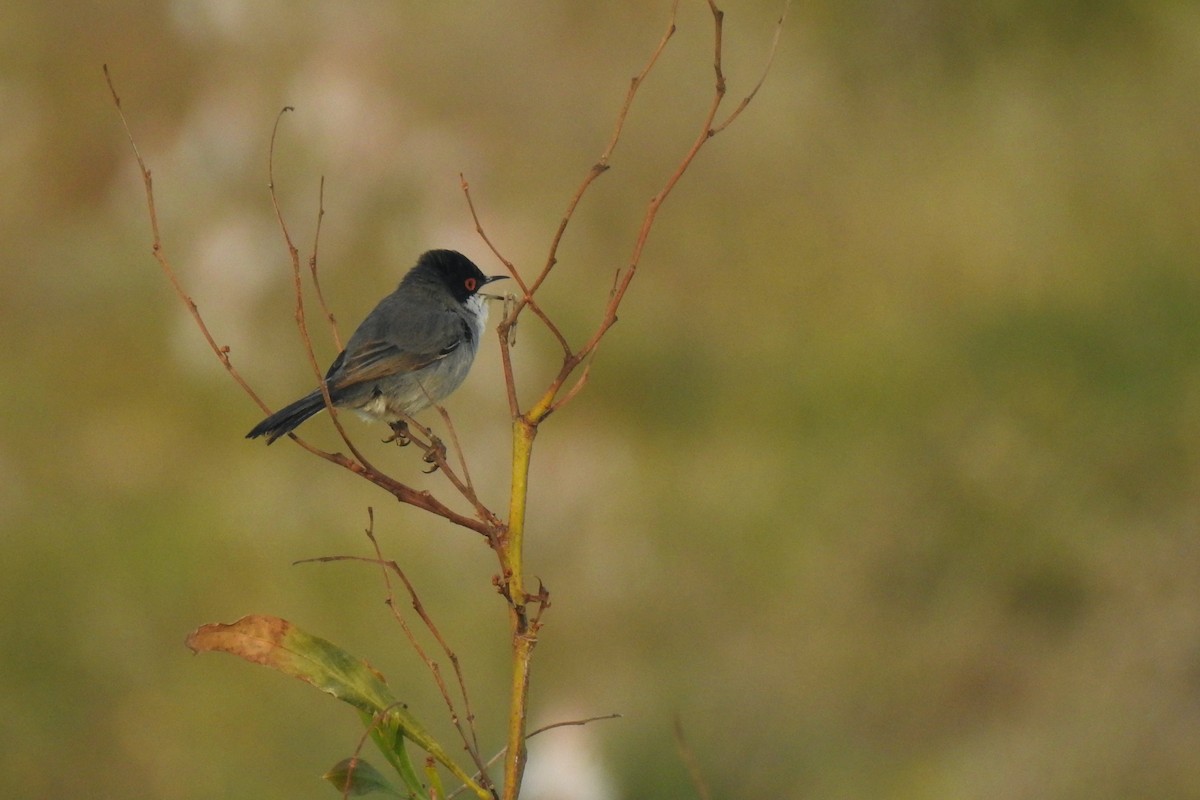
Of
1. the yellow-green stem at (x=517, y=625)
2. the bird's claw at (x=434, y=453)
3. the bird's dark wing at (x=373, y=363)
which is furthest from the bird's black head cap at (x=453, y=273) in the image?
the yellow-green stem at (x=517, y=625)

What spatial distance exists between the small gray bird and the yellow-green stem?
2.61 meters

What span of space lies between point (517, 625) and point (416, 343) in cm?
320

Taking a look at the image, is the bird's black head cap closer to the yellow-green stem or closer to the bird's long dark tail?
the bird's long dark tail

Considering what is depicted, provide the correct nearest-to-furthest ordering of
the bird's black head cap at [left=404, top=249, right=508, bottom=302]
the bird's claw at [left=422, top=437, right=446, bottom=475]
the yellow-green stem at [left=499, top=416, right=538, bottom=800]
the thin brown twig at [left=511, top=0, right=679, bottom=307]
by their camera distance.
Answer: the yellow-green stem at [left=499, top=416, right=538, bottom=800], the thin brown twig at [left=511, top=0, right=679, bottom=307], the bird's claw at [left=422, top=437, right=446, bottom=475], the bird's black head cap at [left=404, top=249, right=508, bottom=302]

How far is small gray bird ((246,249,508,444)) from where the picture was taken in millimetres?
4324

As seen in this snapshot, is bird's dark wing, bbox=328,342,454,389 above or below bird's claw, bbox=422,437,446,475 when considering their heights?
above

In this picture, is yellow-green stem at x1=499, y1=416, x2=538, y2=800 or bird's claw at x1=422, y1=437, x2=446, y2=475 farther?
bird's claw at x1=422, y1=437, x2=446, y2=475

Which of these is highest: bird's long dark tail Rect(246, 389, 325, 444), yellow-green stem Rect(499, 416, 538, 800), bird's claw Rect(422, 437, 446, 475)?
bird's long dark tail Rect(246, 389, 325, 444)

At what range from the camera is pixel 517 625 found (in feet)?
4.53

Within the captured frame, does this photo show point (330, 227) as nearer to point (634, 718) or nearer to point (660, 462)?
point (660, 462)

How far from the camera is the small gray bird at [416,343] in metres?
4.32

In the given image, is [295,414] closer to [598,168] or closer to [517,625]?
[598,168]

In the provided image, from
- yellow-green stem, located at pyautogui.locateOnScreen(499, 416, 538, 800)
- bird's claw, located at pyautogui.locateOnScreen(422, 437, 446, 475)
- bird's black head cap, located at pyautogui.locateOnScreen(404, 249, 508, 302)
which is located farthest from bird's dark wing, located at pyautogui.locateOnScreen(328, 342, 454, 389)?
yellow-green stem, located at pyautogui.locateOnScreen(499, 416, 538, 800)

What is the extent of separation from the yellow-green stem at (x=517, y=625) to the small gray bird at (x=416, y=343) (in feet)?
8.57
